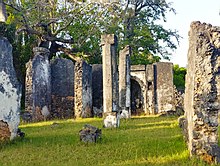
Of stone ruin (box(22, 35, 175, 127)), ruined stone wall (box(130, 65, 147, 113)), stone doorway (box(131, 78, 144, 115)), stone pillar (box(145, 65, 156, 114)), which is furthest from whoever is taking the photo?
stone doorway (box(131, 78, 144, 115))

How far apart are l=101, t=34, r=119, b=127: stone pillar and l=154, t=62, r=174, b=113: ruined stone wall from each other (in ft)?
27.3

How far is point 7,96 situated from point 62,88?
35.0ft

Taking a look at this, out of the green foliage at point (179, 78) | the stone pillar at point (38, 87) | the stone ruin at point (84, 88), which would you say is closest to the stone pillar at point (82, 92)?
the stone ruin at point (84, 88)

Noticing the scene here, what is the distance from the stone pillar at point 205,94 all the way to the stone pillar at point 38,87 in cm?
1154

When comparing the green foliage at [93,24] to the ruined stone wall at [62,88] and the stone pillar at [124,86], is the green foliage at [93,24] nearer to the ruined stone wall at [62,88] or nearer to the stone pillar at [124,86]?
the ruined stone wall at [62,88]

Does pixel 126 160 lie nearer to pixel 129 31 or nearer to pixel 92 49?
pixel 92 49

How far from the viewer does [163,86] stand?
1998 centimetres

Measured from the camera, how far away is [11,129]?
8.55 meters

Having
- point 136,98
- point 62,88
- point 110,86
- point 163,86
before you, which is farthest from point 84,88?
point 110,86

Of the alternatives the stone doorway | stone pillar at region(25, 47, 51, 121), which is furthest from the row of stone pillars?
the stone doorway

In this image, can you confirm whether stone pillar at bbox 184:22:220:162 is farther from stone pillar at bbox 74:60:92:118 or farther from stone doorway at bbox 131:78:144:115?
stone doorway at bbox 131:78:144:115

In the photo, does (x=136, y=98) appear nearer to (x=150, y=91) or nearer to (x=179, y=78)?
(x=150, y=91)

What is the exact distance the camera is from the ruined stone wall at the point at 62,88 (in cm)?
1898

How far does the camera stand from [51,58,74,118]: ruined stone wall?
18984mm
